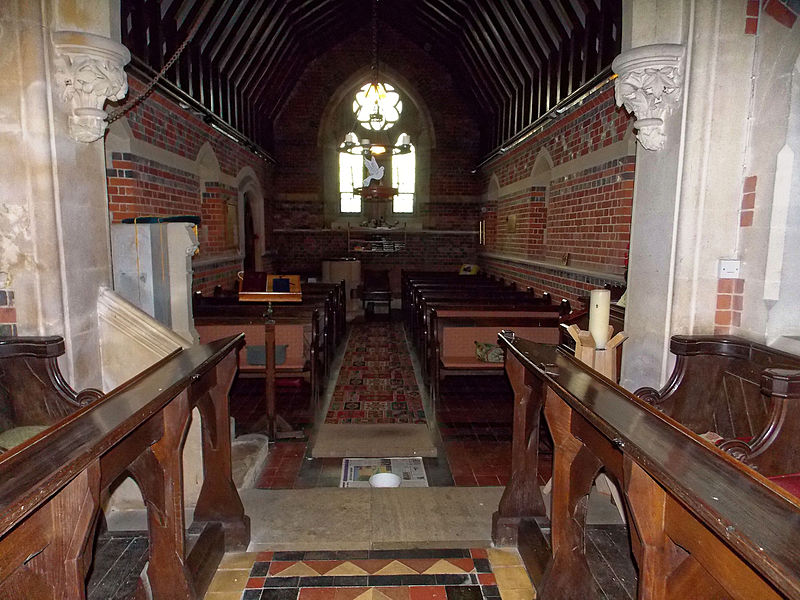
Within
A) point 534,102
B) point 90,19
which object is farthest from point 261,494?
point 534,102

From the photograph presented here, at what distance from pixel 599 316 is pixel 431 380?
3.04m

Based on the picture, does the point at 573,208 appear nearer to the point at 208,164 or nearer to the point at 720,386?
the point at 720,386

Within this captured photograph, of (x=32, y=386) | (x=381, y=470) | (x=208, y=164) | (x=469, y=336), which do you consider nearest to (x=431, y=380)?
(x=469, y=336)

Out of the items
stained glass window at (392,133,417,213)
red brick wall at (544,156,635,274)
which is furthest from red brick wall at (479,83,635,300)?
stained glass window at (392,133,417,213)

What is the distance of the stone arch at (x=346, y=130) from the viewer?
12.3 metres

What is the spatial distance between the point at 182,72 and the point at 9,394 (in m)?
4.98

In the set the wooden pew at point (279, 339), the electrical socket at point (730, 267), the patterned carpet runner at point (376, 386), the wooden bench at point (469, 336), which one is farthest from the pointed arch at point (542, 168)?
the electrical socket at point (730, 267)

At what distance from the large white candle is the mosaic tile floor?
1205 mm

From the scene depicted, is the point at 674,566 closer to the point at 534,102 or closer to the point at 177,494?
the point at 177,494

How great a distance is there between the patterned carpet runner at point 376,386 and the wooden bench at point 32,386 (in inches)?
95.6

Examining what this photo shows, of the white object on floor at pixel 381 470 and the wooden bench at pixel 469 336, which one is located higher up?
the wooden bench at pixel 469 336

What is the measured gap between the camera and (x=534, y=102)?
26.9 ft

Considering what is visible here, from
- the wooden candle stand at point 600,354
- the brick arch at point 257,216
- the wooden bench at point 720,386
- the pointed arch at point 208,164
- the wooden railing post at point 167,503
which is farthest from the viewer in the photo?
the brick arch at point 257,216

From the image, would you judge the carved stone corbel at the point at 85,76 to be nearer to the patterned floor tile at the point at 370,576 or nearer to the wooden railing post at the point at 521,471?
the patterned floor tile at the point at 370,576
